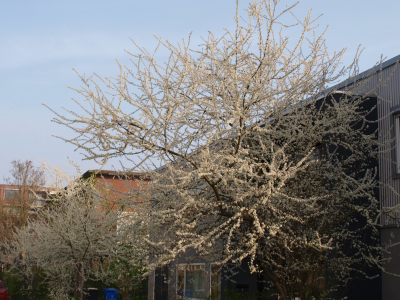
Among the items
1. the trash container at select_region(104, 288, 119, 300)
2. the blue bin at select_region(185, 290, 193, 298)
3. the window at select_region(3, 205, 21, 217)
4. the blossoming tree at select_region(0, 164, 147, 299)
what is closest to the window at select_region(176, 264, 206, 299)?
the blue bin at select_region(185, 290, 193, 298)

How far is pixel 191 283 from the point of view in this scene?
14844mm

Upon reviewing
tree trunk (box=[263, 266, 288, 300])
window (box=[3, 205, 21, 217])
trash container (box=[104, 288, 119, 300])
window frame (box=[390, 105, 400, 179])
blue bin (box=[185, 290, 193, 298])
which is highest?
window frame (box=[390, 105, 400, 179])

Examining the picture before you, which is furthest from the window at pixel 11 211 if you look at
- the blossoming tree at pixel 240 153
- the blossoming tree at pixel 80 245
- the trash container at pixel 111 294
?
the blossoming tree at pixel 240 153

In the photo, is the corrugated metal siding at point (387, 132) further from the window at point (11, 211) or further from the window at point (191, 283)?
the window at point (11, 211)

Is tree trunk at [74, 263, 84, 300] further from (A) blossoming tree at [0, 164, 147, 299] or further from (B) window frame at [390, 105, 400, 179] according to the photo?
(B) window frame at [390, 105, 400, 179]

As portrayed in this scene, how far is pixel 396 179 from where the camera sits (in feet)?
29.9

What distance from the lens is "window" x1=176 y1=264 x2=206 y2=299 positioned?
46.6 feet

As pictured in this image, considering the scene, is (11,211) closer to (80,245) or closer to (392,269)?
(80,245)

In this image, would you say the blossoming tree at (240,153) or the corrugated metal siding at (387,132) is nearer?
the blossoming tree at (240,153)

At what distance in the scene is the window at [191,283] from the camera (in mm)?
14208

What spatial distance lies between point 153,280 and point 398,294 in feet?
42.3

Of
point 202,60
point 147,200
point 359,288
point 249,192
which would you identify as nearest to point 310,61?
point 202,60

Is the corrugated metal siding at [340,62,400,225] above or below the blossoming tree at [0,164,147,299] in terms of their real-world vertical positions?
above

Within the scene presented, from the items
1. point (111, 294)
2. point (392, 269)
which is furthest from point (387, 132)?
point (111, 294)
